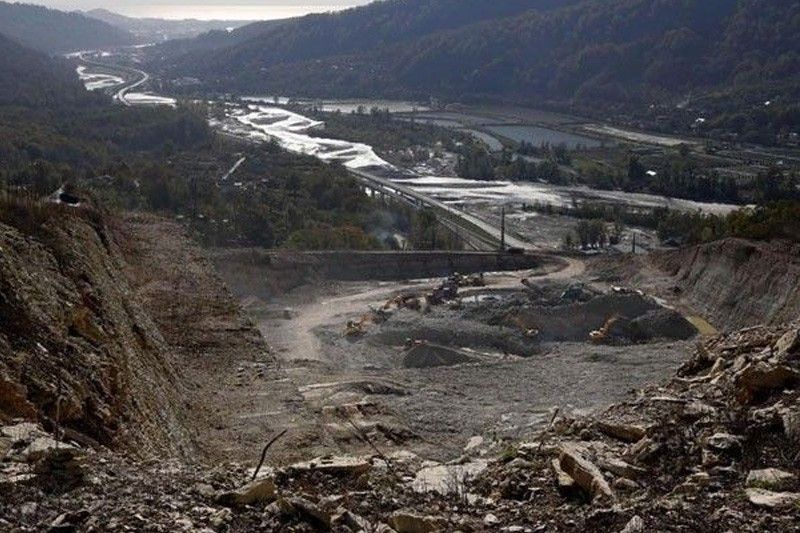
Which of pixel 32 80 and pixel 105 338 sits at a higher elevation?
pixel 32 80

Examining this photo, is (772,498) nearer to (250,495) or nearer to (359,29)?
(250,495)

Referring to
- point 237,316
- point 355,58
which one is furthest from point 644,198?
point 355,58

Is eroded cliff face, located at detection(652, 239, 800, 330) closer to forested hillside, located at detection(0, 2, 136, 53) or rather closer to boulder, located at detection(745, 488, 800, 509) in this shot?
boulder, located at detection(745, 488, 800, 509)

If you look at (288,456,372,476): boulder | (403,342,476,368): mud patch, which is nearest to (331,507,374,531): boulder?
(288,456,372,476): boulder

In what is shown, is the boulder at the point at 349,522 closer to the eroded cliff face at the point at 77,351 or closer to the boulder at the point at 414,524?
the boulder at the point at 414,524

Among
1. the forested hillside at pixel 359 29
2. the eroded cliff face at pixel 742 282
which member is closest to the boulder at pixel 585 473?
the eroded cliff face at pixel 742 282

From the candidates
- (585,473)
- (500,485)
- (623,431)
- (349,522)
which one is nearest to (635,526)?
(585,473)

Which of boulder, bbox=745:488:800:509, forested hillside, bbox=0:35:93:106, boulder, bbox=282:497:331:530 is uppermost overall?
forested hillside, bbox=0:35:93:106
